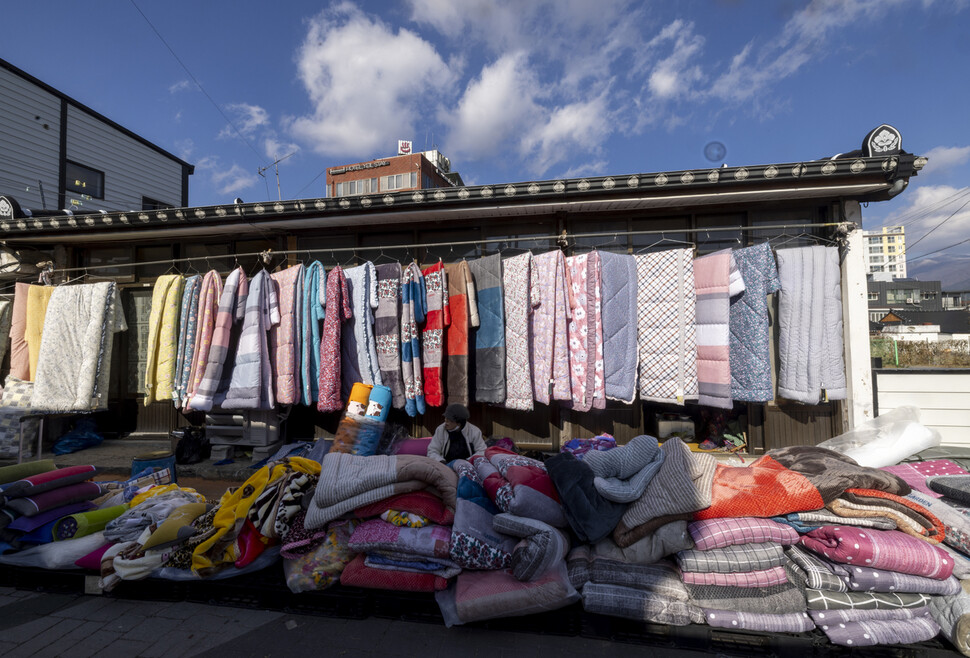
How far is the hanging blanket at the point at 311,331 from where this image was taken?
15.5 feet

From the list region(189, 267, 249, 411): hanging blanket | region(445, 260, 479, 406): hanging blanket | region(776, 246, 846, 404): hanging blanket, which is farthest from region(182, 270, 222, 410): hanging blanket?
region(776, 246, 846, 404): hanging blanket

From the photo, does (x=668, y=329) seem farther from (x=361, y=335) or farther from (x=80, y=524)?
(x=80, y=524)

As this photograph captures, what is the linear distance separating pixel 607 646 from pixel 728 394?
2.68 metres

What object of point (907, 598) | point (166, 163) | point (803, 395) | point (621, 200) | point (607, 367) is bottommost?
point (907, 598)

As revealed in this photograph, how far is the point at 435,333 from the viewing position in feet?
15.0

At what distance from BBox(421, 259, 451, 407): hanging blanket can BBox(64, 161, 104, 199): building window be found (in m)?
12.2

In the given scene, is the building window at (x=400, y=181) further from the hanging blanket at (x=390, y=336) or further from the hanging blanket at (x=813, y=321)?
the hanging blanket at (x=813, y=321)

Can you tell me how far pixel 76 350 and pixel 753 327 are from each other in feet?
26.6

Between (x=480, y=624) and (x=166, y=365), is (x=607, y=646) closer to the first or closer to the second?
(x=480, y=624)

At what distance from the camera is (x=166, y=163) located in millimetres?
13641

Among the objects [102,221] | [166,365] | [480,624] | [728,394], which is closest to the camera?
[480,624]

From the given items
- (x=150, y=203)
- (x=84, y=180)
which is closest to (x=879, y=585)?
(x=84, y=180)

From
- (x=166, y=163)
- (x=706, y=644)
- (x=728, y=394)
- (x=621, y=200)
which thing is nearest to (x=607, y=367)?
(x=728, y=394)

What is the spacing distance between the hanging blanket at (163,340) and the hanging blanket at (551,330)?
14.6 feet
